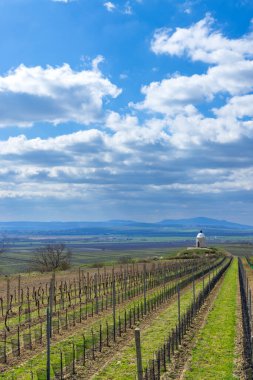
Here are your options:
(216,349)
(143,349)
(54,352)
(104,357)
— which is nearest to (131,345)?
(143,349)

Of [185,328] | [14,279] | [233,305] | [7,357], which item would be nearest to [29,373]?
[7,357]

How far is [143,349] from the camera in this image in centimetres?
1745

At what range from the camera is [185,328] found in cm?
2083

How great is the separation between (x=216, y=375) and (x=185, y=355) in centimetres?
230

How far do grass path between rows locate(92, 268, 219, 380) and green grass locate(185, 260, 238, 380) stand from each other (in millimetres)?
1649

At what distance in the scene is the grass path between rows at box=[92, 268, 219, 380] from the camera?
14312 millimetres

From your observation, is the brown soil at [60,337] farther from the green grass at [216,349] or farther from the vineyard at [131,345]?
the green grass at [216,349]

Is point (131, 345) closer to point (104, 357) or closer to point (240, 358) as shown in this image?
point (104, 357)

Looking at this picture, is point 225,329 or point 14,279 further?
point 14,279

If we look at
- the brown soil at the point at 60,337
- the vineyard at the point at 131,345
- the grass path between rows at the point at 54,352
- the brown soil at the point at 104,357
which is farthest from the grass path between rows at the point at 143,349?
the grass path between rows at the point at 54,352

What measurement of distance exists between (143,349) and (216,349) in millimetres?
2857

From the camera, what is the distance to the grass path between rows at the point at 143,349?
14.3 meters

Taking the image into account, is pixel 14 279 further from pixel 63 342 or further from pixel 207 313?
pixel 63 342

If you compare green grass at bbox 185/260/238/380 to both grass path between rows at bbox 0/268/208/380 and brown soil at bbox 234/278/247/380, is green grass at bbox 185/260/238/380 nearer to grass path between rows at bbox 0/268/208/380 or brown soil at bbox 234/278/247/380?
brown soil at bbox 234/278/247/380
